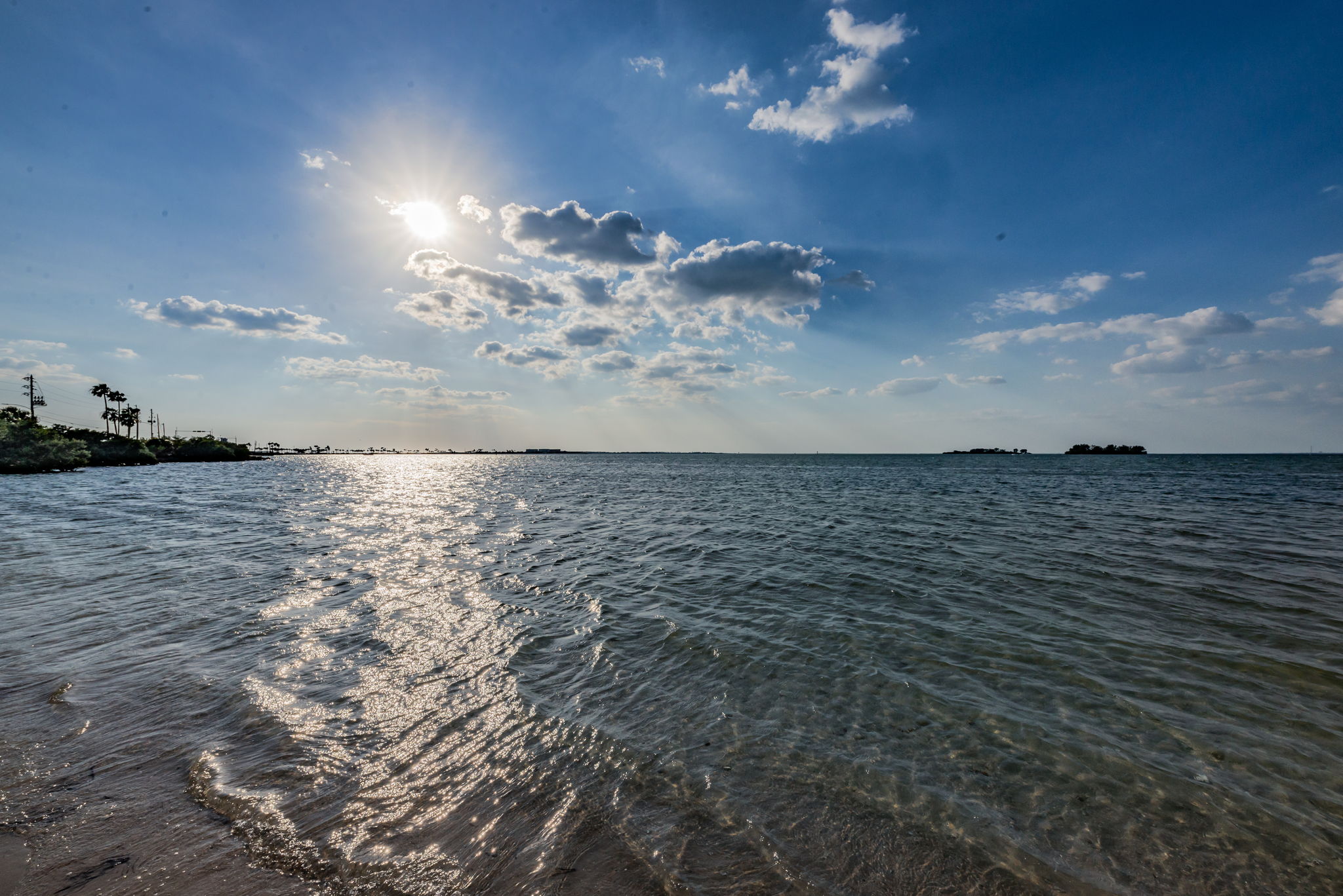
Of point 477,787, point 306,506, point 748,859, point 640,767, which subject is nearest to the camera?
point 748,859

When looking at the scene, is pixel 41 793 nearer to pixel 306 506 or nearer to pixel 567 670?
pixel 567 670

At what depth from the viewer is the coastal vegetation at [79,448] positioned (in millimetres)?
66438

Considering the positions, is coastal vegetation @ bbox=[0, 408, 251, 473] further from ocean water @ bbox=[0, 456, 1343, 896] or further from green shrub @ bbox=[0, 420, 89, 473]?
ocean water @ bbox=[0, 456, 1343, 896]

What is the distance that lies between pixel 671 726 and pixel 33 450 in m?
106

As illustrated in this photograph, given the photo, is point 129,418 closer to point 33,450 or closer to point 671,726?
point 33,450

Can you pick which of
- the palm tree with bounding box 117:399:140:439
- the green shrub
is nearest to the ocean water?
the green shrub

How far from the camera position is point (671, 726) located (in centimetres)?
675

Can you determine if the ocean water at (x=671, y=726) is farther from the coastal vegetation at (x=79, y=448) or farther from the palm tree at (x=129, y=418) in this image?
the palm tree at (x=129, y=418)

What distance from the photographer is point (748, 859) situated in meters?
4.52

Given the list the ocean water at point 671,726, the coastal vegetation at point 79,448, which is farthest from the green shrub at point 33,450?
the ocean water at point 671,726

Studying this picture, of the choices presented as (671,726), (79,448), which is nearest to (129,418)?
(79,448)

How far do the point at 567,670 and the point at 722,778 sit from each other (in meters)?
3.59

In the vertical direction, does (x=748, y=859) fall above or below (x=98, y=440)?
below

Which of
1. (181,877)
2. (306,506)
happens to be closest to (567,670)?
(181,877)
